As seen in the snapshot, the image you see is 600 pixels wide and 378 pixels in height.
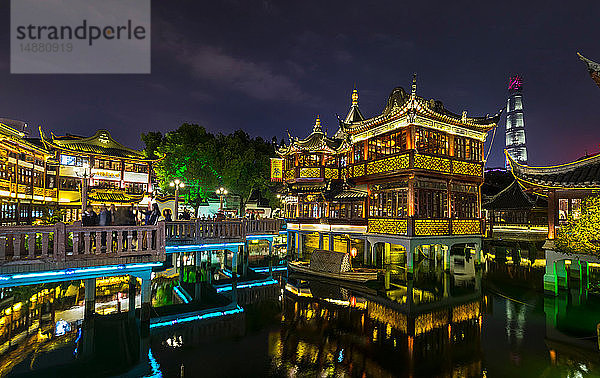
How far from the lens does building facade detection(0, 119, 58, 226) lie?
29.4m

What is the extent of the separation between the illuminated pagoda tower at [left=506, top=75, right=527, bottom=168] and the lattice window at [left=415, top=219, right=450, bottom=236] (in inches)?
7194

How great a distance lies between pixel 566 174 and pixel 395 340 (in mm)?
12803

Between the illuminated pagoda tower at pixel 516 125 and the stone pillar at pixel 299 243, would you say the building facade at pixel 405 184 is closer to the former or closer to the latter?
the stone pillar at pixel 299 243

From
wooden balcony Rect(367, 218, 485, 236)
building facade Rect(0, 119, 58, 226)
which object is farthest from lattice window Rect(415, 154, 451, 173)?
building facade Rect(0, 119, 58, 226)

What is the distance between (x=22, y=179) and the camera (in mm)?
33094

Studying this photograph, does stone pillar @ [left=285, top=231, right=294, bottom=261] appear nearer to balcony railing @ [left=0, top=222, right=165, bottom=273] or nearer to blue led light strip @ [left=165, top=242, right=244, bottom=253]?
blue led light strip @ [left=165, top=242, right=244, bottom=253]

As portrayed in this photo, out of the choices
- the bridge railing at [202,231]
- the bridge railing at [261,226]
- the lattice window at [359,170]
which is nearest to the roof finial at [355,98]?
the lattice window at [359,170]

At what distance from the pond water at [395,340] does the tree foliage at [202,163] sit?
25.8m

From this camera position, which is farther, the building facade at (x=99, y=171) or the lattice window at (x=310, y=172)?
the building facade at (x=99, y=171)

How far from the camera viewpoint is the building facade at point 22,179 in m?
29.4

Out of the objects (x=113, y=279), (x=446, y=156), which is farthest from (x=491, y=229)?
(x=113, y=279)

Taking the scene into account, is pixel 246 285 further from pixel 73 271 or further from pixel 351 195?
pixel 351 195

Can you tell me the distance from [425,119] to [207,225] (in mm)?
15097

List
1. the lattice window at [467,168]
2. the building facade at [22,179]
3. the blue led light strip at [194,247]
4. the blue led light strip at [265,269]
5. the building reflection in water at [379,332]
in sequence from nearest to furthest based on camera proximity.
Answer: the building reflection in water at [379,332] → the blue led light strip at [194,247] → the lattice window at [467,168] → the blue led light strip at [265,269] → the building facade at [22,179]
